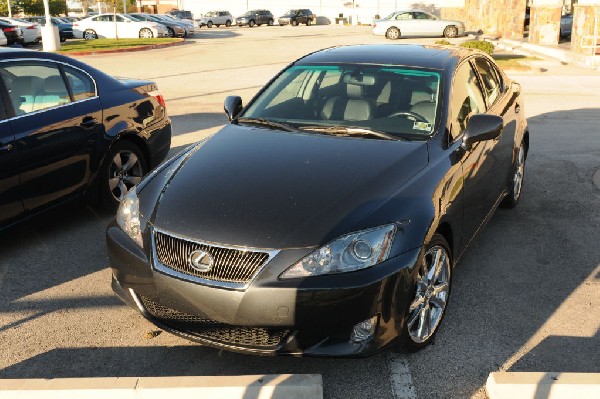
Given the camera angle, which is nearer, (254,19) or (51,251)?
(51,251)

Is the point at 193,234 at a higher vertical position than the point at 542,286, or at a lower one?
higher

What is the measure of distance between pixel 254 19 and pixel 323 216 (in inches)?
2481

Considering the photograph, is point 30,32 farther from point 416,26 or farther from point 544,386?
point 544,386

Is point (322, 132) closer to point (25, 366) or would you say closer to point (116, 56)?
point (25, 366)

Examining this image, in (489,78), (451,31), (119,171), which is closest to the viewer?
(489,78)

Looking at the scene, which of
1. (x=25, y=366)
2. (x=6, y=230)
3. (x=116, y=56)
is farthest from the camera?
(x=116, y=56)

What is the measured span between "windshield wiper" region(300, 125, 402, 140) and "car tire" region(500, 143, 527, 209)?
2196mm

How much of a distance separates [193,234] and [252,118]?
1.83 metres

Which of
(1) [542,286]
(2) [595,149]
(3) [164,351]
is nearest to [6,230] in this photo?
(3) [164,351]

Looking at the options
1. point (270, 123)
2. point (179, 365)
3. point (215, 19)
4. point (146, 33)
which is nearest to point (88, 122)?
point (270, 123)

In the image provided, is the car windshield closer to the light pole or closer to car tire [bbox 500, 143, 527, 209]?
car tire [bbox 500, 143, 527, 209]

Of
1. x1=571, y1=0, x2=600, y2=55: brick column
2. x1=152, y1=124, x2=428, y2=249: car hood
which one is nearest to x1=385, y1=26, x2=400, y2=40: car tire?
x1=571, y1=0, x2=600, y2=55: brick column

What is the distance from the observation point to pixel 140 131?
6.63 meters

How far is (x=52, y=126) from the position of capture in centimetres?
558
